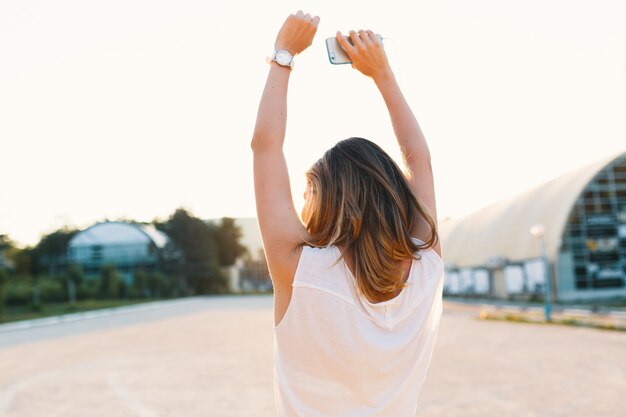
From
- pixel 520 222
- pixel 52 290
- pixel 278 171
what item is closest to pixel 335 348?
pixel 278 171

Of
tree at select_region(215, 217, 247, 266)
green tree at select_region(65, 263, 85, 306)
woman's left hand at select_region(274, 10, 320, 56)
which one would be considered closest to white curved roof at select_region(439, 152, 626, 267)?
green tree at select_region(65, 263, 85, 306)

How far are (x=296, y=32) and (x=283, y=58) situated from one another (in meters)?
0.07

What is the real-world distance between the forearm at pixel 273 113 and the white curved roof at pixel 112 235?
213ft

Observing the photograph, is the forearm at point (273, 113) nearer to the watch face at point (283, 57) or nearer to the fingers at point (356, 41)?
the watch face at point (283, 57)

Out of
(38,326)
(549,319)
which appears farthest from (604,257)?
(38,326)

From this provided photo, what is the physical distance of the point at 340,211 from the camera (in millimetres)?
1394

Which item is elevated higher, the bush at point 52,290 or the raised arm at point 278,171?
the raised arm at point 278,171

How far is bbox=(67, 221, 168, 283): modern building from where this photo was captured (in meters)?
63.3

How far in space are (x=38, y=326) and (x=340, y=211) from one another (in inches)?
991

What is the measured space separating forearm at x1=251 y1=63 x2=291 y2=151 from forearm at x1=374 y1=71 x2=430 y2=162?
307 millimetres

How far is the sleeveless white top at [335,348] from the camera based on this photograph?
1375mm

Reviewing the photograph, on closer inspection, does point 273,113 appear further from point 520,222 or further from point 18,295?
point 18,295

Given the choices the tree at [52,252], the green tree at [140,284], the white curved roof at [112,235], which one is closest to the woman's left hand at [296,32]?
the green tree at [140,284]

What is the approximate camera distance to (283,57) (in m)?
1.58
